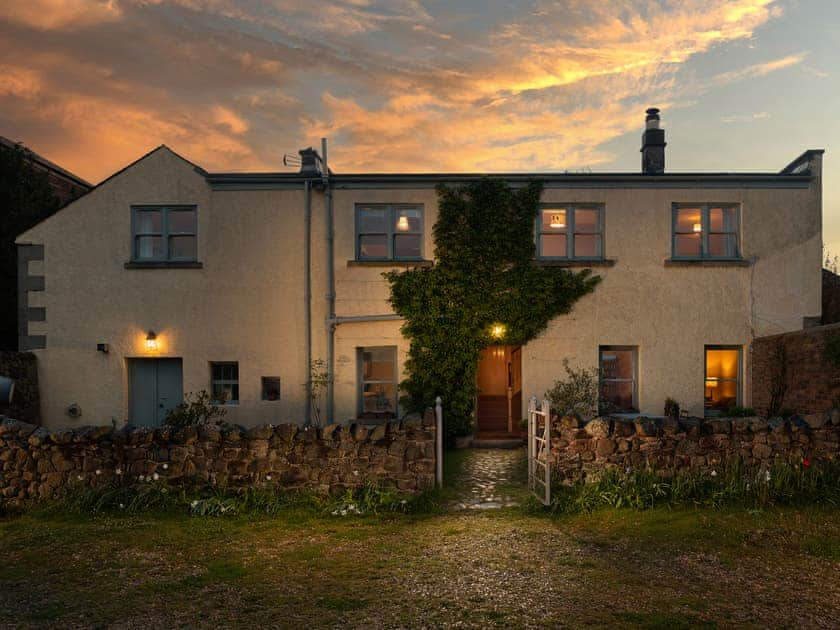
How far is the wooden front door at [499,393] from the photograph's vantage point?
15281 mm

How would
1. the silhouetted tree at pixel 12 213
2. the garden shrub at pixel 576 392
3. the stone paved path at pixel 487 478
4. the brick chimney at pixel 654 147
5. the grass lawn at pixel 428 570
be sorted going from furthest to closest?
the silhouetted tree at pixel 12 213
the brick chimney at pixel 654 147
the garden shrub at pixel 576 392
the stone paved path at pixel 487 478
the grass lawn at pixel 428 570

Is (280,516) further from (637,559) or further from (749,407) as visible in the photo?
(749,407)

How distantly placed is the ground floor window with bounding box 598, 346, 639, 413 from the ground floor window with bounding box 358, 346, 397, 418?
17.5 feet

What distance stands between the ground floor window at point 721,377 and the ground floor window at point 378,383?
26.2 feet

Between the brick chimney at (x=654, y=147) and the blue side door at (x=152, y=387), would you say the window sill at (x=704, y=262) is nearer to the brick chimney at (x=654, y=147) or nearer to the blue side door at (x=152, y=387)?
the brick chimney at (x=654, y=147)

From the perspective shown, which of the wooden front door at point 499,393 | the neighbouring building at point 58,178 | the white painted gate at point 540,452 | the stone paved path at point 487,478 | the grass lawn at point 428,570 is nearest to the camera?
the grass lawn at point 428,570

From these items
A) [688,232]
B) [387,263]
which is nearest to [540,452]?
[387,263]

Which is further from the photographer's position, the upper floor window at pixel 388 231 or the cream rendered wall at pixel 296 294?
the upper floor window at pixel 388 231

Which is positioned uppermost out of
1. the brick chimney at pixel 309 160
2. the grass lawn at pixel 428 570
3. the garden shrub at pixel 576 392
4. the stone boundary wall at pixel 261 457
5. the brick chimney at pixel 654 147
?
the brick chimney at pixel 654 147

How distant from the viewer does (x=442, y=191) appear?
13.3 metres

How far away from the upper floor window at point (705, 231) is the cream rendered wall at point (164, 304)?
9723 mm

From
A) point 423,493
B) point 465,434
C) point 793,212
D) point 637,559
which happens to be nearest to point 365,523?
point 423,493

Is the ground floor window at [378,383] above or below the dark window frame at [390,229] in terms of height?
below

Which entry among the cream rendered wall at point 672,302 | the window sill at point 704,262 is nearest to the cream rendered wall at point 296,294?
the cream rendered wall at point 672,302
